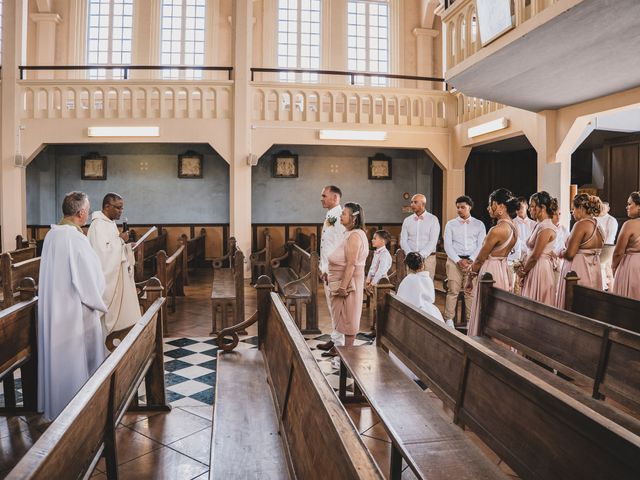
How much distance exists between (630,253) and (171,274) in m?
5.70

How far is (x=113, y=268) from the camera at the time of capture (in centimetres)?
489

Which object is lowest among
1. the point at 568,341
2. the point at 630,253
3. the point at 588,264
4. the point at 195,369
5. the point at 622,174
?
the point at 195,369

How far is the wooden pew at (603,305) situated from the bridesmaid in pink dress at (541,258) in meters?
0.62

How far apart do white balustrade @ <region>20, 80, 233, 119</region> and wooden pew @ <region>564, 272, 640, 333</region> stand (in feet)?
26.1

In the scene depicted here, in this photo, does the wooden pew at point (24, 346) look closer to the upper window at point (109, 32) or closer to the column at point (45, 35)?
the upper window at point (109, 32)

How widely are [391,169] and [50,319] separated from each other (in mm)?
10788

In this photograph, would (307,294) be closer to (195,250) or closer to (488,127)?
(488,127)

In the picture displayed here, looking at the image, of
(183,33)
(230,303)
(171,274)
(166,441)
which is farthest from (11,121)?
(166,441)

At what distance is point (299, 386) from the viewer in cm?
221

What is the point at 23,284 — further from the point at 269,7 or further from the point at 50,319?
the point at 269,7

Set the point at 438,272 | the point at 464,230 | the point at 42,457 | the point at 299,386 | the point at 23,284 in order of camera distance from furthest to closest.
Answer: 1. the point at 438,272
2. the point at 464,230
3. the point at 23,284
4. the point at 299,386
5. the point at 42,457

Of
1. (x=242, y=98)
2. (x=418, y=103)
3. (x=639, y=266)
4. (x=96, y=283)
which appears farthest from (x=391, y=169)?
(x=96, y=283)

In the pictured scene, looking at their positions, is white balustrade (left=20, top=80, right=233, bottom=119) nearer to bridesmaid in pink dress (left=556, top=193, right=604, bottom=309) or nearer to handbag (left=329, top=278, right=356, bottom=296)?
handbag (left=329, top=278, right=356, bottom=296)

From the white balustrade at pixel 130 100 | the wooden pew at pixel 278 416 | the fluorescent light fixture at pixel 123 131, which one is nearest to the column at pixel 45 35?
the white balustrade at pixel 130 100
